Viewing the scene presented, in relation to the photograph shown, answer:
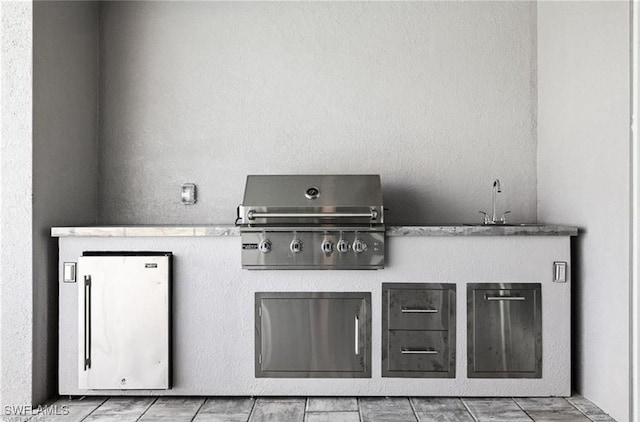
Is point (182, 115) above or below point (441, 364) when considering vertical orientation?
above

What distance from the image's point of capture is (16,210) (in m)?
3.29

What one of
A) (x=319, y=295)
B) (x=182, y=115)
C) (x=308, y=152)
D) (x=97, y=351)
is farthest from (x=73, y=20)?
(x=319, y=295)

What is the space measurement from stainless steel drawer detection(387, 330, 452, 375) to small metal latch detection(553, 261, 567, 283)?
0.62 metres

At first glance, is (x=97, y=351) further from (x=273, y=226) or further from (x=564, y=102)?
(x=564, y=102)

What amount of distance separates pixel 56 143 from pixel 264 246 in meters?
1.25

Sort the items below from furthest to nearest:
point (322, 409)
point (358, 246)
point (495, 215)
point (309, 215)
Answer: point (495, 215), point (309, 215), point (358, 246), point (322, 409)

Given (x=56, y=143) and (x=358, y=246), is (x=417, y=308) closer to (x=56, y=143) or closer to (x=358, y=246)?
(x=358, y=246)

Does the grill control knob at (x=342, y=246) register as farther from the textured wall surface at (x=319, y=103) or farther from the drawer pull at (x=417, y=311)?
the textured wall surface at (x=319, y=103)

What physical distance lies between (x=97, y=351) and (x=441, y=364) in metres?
1.72

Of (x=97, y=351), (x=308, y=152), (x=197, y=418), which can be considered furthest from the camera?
(x=308, y=152)

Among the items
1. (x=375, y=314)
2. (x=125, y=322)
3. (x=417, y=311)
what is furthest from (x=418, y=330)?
(x=125, y=322)

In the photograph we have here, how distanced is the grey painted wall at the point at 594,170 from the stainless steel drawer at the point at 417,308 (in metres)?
0.73

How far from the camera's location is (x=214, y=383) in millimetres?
3451

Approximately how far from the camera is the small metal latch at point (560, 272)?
3.43m
